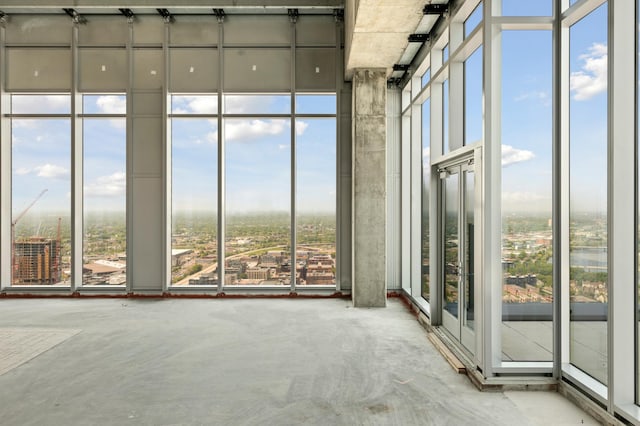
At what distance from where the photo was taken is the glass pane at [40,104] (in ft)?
30.5

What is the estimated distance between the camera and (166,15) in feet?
29.6

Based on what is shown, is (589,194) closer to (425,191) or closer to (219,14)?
(425,191)

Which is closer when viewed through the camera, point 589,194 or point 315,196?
point 589,194

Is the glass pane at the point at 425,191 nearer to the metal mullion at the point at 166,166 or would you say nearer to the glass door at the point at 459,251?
the glass door at the point at 459,251

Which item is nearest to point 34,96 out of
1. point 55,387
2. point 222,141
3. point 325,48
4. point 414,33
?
point 222,141

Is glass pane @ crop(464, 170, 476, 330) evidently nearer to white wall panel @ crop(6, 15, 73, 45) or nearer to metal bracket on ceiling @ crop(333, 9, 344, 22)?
metal bracket on ceiling @ crop(333, 9, 344, 22)

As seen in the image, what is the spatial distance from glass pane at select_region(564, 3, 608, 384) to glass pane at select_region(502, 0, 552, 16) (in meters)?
0.40

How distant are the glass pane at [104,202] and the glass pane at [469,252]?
7199mm

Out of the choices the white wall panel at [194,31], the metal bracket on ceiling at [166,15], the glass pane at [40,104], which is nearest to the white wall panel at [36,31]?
the glass pane at [40,104]

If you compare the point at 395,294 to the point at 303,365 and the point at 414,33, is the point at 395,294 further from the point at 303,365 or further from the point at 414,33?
the point at 414,33

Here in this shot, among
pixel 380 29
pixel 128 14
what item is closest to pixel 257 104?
pixel 128 14

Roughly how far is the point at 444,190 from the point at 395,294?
3541 millimetres

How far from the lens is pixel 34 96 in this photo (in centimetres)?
934

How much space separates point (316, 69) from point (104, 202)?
551 centimetres
